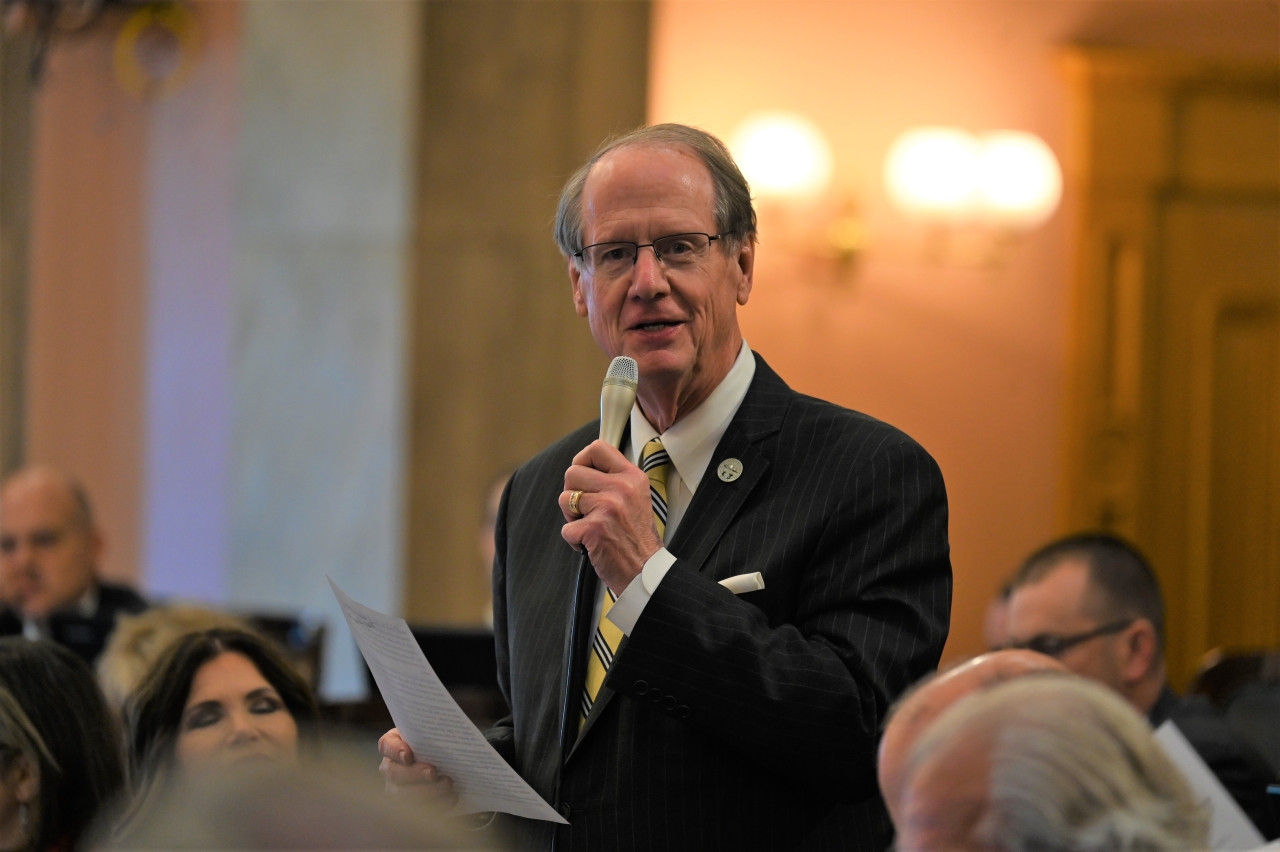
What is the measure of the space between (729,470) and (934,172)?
4.47 metres

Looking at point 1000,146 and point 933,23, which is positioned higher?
point 933,23

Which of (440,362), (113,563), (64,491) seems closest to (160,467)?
(113,563)

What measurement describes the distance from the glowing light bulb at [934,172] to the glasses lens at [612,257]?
14.3 ft

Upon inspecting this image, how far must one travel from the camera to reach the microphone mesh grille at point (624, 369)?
1.77m

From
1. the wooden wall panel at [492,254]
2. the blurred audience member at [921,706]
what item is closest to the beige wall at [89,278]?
the wooden wall panel at [492,254]

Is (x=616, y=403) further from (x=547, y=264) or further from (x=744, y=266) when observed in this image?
(x=547, y=264)

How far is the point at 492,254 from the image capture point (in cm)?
555

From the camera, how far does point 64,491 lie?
17.6 feet

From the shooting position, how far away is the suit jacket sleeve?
1584 millimetres

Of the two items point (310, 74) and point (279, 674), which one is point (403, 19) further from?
point (279, 674)

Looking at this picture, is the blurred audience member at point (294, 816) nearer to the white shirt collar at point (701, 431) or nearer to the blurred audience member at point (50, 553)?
the white shirt collar at point (701, 431)

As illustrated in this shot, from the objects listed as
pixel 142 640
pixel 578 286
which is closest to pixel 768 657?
pixel 578 286

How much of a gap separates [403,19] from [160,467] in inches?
101

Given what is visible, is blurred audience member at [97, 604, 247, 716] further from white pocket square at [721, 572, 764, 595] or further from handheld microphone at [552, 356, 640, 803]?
white pocket square at [721, 572, 764, 595]
